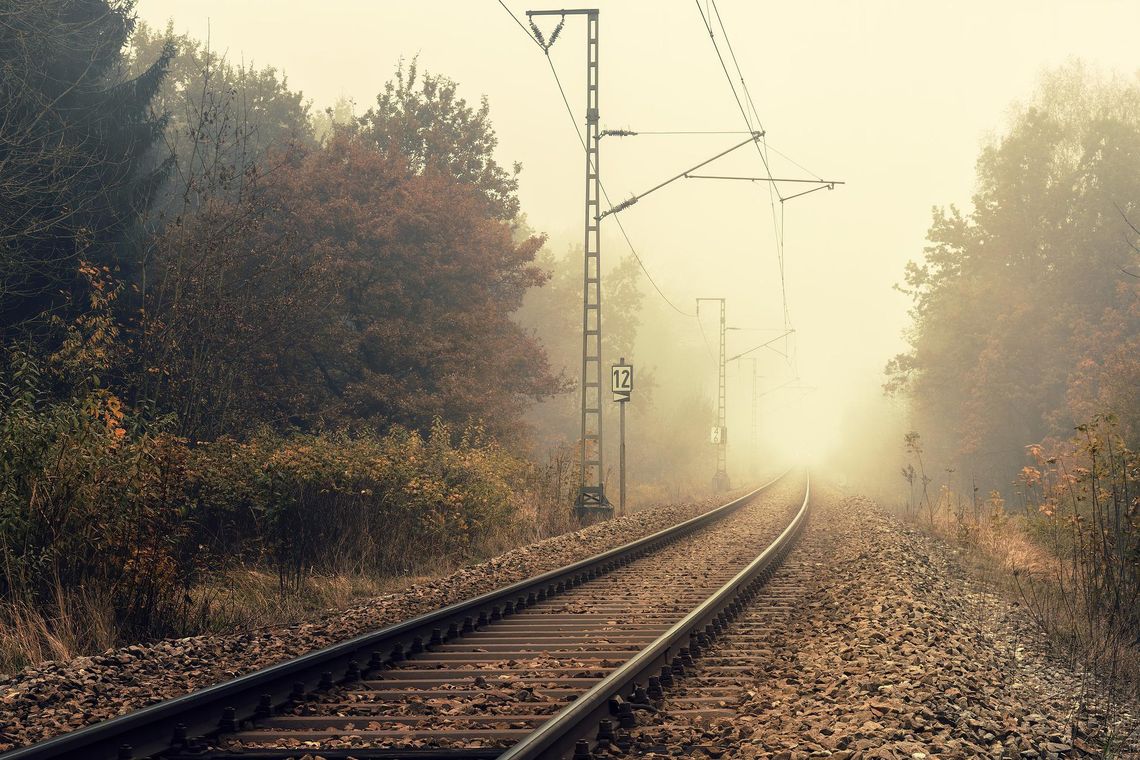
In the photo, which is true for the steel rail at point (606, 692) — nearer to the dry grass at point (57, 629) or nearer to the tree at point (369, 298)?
the dry grass at point (57, 629)

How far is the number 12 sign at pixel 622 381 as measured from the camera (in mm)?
21766

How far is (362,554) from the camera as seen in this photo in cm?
1287

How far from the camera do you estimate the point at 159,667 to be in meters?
7.03

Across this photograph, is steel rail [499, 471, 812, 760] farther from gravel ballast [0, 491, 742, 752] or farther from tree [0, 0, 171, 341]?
tree [0, 0, 171, 341]

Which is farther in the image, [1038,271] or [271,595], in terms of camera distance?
[1038,271]

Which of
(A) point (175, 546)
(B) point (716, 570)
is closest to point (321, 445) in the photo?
(A) point (175, 546)

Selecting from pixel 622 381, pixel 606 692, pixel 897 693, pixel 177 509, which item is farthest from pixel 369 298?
pixel 897 693

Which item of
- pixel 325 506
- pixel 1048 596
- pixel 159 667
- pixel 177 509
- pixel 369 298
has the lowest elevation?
pixel 1048 596

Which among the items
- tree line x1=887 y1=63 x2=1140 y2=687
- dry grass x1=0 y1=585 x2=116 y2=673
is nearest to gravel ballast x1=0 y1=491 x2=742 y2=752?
dry grass x1=0 y1=585 x2=116 y2=673

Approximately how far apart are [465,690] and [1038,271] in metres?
44.9

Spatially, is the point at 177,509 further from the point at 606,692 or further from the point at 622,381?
the point at 622,381

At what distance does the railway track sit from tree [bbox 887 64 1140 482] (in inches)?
1377

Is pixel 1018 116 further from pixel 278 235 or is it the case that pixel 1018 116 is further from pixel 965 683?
pixel 965 683

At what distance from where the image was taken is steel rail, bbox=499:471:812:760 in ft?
15.7
